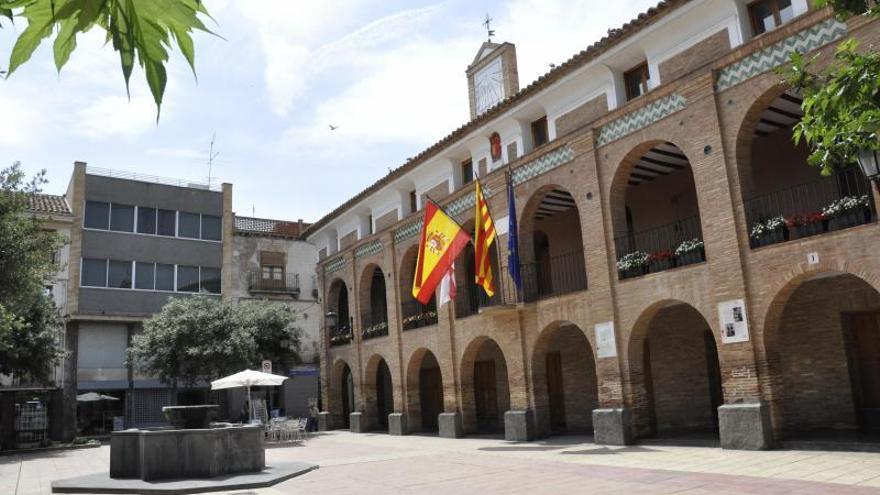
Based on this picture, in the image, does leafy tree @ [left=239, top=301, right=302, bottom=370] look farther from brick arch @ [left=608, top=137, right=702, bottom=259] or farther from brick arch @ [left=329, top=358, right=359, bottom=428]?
brick arch @ [left=608, top=137, right=702, bottom=259]

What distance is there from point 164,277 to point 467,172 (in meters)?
19.5

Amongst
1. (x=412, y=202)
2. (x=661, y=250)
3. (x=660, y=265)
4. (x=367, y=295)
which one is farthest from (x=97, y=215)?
(x=660, y=265)

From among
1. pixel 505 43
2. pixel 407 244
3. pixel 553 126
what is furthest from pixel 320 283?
pixel 553 126

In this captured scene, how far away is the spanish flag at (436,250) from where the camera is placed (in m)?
19.3

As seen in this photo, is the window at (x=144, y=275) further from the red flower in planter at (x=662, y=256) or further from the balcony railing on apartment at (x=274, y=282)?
the red flower in planter at (x=662, y=256)

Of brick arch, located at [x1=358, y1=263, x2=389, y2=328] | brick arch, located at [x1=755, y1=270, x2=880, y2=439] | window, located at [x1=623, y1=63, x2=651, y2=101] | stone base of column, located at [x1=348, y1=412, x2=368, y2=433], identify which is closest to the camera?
brick arch, located at [x1=755, y1=270, x2=880, y2=439]

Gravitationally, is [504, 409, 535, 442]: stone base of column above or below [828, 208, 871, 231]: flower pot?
below

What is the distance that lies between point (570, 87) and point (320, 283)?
1738 centimetres

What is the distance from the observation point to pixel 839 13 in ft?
16.3

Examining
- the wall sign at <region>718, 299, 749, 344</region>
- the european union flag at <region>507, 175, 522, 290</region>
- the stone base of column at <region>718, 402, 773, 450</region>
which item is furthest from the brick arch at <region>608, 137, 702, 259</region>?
the stone base of column at <region>718, 402, 773, 450</region>

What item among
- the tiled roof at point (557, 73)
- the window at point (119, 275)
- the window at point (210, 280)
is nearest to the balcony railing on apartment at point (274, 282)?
the window at point (210, 280)

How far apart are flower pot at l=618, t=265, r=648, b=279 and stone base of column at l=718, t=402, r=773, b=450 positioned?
149 inches

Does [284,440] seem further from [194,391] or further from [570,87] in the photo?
[570,87]

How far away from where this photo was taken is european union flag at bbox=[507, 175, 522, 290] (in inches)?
731
